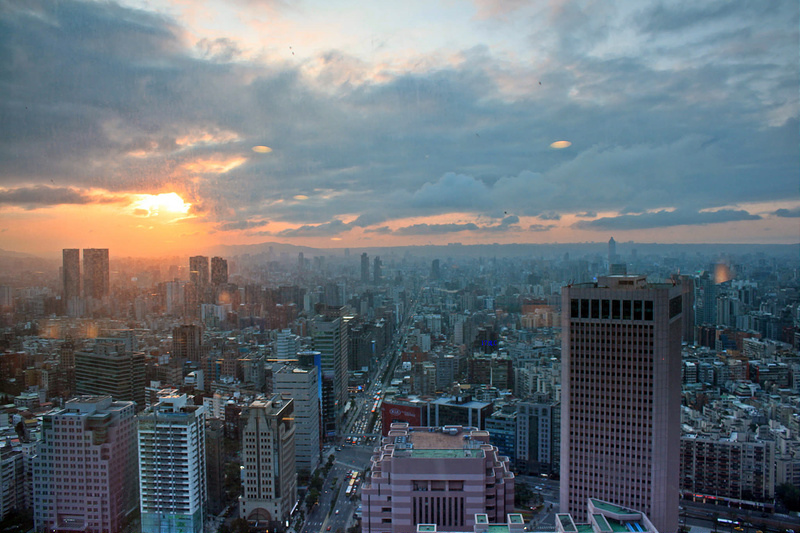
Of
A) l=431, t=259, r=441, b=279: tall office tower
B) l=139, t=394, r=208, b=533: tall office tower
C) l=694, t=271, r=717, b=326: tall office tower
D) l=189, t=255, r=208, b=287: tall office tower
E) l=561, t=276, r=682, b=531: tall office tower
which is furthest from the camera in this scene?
l=431, t=259, r=441, b=279: tall office tower

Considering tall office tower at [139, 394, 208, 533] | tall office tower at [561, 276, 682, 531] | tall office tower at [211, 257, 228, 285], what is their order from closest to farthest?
tall office tower at [561, 276, 682, 531], tall office tower at [139, 394, 208, 533], tall office tower at [211, 257, 228, 285]

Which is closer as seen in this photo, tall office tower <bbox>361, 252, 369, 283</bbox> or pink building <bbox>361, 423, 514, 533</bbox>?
pink building <bbox>361, 423, 514, 533</bbox>

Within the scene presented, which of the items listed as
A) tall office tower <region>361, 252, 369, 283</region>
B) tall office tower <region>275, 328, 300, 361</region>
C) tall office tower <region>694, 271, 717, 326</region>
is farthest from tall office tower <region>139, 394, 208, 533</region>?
tall office tower <region>694, 271, 717, 326</region>

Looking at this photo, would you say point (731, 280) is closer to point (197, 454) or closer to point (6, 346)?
point (197, 454)

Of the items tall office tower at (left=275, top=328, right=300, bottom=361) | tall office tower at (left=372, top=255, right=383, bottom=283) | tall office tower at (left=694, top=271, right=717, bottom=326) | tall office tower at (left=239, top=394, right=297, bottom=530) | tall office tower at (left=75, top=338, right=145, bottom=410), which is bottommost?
tall office tower at (left=239, top=394, right=297, bottom=530)

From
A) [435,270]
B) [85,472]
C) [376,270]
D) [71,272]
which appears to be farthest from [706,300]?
[71,272]

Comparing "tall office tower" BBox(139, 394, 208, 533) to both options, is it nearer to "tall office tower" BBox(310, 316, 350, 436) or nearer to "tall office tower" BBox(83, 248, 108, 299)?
"tall office tower" BBox(83, 248, 108, 299)
